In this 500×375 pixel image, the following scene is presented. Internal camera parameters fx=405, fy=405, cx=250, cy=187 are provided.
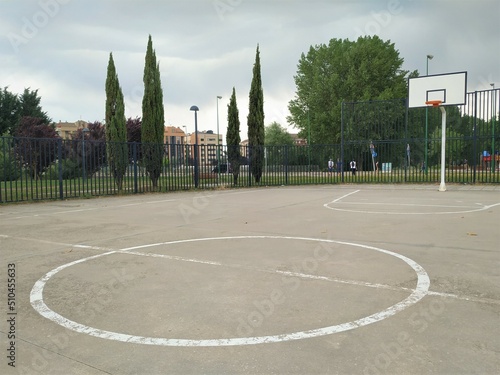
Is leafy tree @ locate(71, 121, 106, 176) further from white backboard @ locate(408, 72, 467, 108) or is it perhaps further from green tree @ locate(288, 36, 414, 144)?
green tree @ locate(288, 36, 414, 144)

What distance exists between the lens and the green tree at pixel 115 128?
58.0 feet

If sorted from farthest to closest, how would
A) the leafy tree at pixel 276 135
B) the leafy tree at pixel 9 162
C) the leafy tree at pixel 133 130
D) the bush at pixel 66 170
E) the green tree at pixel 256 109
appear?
1. the leafy tree at pixel 276 135
2. the leafy tree at pixel 133 130
3. the green tree at pixel 256 109
4. the bush at pixel 66 170
5. the leafy tree at pixel 9 162

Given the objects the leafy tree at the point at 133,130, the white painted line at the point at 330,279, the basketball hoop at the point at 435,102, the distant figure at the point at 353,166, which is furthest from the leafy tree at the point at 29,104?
the white painted line at the point at 330,279

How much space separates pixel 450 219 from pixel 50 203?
12545mm

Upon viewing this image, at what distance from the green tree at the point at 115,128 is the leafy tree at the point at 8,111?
26529 mm

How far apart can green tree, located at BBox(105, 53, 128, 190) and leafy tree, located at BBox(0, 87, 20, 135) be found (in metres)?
26.5

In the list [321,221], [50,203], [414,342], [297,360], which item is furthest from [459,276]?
[50,203]

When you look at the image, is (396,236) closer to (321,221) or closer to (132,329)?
(321,221)

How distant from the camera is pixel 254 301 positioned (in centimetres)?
380

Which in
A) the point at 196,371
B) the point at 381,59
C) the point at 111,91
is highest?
the point at 381,59

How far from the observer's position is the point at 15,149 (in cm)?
1390

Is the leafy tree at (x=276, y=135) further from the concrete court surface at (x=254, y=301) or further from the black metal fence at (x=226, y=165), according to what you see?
the concrete court surface at (x=254, y=301)

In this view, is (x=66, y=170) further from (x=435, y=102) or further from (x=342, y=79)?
(x=342, y=79)

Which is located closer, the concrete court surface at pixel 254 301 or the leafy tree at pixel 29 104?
the concrete court surface at pixel 254 301
